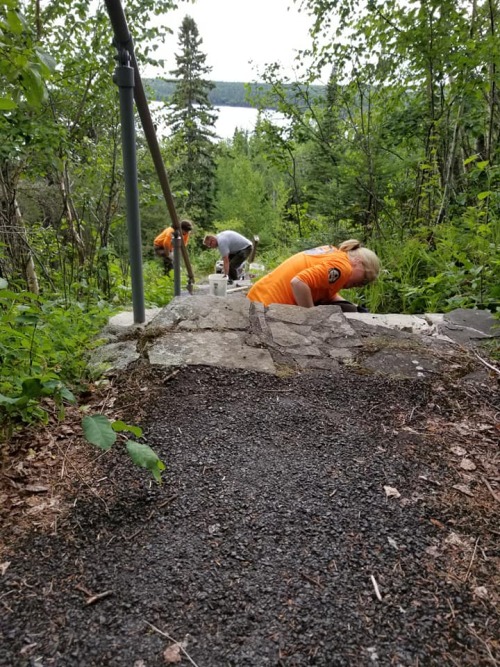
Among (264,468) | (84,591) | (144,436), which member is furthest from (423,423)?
(84,591)

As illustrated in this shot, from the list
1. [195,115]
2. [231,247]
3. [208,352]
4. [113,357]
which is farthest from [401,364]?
[195,115]

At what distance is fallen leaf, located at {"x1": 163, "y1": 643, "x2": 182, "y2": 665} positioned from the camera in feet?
2.42

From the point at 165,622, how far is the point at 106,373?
44.3 inches

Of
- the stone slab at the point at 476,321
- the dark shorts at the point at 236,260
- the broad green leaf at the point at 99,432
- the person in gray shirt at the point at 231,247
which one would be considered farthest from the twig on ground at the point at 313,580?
the dark shorts at the point at 236,260

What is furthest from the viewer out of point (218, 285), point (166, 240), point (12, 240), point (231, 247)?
point (231, 247)

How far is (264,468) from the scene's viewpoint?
4.13ft

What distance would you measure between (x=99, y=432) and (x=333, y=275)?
2.29m

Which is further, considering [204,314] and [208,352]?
[204,314]

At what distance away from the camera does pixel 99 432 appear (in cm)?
97

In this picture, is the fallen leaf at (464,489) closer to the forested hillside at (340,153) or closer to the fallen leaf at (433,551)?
A: the fallen leaf at (433,551)

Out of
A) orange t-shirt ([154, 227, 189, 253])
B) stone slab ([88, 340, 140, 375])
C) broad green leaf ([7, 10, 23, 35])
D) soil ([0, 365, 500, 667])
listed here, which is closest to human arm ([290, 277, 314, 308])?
Result: stone slab ([88, 340, 140, 375])

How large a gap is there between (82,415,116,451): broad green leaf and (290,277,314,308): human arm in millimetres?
2084

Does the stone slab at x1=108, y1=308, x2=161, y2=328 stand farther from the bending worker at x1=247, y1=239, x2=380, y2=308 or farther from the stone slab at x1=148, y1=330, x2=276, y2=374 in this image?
the bending worker at x1=247, y1=239, x2=380, y2=308

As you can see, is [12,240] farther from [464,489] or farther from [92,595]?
[464,489]
